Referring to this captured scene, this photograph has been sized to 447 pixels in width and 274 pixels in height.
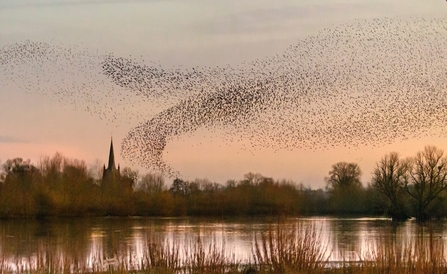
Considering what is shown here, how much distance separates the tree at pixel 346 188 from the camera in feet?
193

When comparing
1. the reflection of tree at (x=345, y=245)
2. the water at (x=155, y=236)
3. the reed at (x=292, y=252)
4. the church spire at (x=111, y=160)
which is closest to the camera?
the reed at (x=292, y=252)

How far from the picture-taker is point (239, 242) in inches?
1109

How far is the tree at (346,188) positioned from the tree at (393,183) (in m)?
2.37

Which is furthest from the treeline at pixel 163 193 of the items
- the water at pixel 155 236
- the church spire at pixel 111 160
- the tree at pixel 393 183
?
the church spire at pixel 111 160

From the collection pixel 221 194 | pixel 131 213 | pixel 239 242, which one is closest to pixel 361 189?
pixel 221 194

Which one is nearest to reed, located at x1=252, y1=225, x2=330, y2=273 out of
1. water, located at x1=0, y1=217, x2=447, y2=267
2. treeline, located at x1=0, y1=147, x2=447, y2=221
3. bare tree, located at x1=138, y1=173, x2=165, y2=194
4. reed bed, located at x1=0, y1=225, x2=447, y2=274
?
reed bed, located at x1=0, y1=225, x2=447, y2=274

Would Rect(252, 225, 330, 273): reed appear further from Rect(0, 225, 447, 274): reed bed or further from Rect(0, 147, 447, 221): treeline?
Rect(0, 147, 447, 221): treeline

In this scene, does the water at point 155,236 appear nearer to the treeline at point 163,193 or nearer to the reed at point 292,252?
the reed at point 292,252

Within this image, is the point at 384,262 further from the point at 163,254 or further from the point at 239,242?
the point at 239,242

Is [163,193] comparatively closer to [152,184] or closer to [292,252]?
[152,184]

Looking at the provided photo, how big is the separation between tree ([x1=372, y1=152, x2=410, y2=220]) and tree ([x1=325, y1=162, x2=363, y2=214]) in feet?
7.78

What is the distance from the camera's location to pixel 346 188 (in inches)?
2378

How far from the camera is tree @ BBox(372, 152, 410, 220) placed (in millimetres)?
61531

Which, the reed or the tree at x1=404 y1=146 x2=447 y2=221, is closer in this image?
the reed
